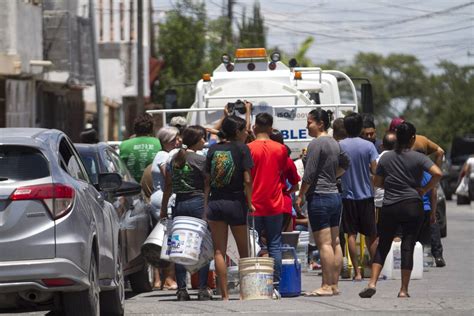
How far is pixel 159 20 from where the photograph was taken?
197 feet

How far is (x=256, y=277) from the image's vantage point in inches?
536

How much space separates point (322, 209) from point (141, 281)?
94.8 inches

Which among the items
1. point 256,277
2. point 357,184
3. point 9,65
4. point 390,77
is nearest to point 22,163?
point 256,277

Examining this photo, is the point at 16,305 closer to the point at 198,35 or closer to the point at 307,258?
the point at 307,258

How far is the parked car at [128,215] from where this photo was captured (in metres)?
14.4

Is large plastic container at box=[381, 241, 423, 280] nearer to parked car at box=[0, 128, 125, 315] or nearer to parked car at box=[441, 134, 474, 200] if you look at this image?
parked car at box=[0, 128, 125, 315]

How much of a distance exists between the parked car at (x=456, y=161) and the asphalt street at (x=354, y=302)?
28951 mm

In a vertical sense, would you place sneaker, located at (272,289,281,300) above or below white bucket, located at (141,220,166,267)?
below

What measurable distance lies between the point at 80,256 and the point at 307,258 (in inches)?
324

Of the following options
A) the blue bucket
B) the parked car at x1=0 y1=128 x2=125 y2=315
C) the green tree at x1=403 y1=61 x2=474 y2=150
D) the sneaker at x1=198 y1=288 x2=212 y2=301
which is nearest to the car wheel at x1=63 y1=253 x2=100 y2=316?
the parked car at x1=0 y1=128 x2=125 y2=315

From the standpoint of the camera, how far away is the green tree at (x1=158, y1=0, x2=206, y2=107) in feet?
172

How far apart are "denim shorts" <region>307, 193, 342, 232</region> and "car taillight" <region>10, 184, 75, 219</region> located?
479 centimetres

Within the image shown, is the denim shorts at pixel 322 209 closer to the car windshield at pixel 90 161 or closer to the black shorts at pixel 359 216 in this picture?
the black shorts at pixel 359 216

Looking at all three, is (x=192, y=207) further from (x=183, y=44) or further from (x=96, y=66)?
(x=183, y=44)
